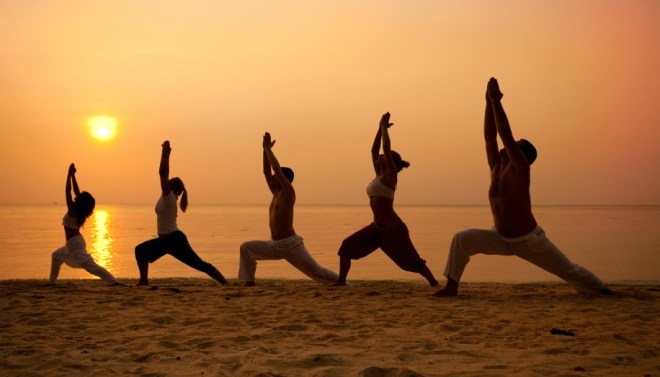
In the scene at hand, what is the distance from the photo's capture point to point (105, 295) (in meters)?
8.02

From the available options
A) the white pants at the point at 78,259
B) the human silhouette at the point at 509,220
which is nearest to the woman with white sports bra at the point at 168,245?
the white pants at the point at 78,259

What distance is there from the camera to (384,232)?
359 inches

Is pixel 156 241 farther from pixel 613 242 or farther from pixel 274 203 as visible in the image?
pixel 613 242

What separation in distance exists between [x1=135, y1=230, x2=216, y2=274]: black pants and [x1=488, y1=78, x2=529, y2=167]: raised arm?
467 cm

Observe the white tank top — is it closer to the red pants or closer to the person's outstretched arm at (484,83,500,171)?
the red pants

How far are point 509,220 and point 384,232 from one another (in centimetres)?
219

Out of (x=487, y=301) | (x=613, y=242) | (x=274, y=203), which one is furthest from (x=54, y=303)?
(x=613, y=242)

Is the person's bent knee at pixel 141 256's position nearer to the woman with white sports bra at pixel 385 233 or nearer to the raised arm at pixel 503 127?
the woman with white sports bra at pixel 385 233

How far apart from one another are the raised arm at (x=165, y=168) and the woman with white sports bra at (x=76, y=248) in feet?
3.44

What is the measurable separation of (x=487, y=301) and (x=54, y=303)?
4.82 metres

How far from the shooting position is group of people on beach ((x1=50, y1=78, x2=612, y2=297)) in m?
7.31

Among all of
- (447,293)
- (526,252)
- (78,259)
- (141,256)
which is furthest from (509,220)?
(78,259)

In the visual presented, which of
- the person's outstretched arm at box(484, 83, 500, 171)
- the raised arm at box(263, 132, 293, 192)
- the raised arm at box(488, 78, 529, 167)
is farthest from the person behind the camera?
the raised arm at box(263, 132, 293, 192)

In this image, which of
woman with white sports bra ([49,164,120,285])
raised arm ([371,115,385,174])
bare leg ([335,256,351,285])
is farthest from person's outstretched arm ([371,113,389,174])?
woman with white sports bra ([49,164,120,285])
